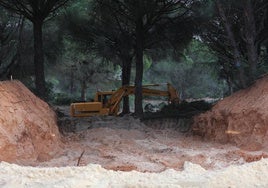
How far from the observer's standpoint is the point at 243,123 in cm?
1030

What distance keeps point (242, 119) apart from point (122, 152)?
2.89 m

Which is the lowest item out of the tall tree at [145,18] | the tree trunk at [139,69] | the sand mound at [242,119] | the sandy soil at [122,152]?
the sandy soil at [122,152]

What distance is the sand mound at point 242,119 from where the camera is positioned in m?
9.61

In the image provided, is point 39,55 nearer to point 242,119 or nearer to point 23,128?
point 23,128

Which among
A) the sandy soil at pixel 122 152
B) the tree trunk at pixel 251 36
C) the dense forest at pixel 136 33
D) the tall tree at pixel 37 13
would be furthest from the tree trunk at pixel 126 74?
the tree trunk at pixel 251 36

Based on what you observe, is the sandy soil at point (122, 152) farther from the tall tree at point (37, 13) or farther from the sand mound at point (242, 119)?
the tall tree at point (37, 13)

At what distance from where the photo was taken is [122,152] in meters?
9.64

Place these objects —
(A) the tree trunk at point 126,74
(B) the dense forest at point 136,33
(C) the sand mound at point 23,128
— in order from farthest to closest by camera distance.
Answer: (A) the tree trunk at point 126,74
(B) the dense forest at point 136,33
(C) the sand mound at point 23,128

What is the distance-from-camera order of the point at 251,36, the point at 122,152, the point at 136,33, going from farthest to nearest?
the point at 136,33
the point at 251,36
the point at 122,152

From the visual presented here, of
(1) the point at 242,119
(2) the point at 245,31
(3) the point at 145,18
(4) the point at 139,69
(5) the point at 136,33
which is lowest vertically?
(1) the point at 242,119

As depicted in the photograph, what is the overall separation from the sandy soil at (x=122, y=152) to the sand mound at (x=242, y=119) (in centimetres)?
3

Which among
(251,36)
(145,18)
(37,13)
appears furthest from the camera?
(145,18)

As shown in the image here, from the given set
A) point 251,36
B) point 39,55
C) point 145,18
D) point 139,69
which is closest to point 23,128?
point 251,36

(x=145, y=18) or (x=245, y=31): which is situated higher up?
(x=145, y=18)
